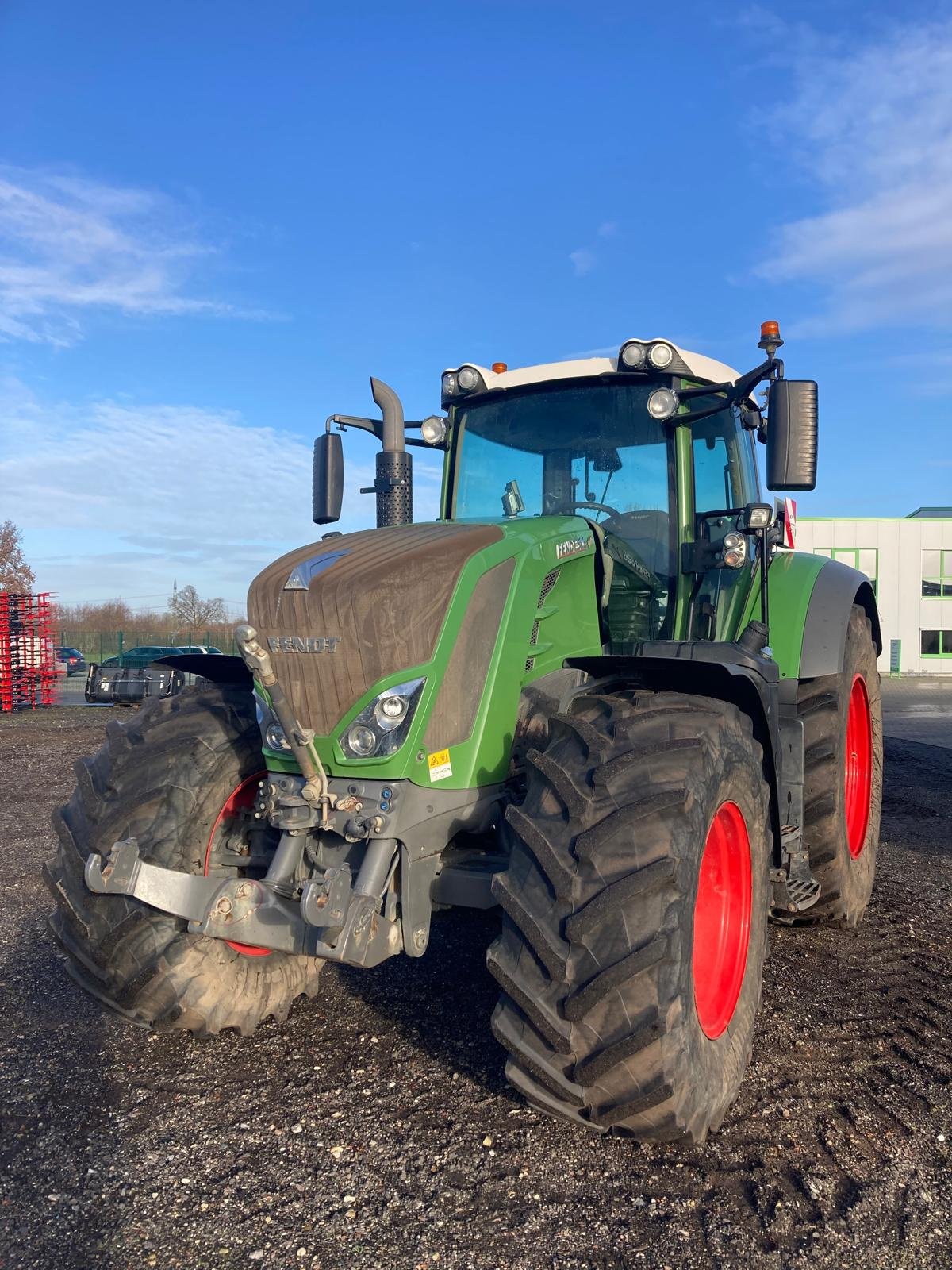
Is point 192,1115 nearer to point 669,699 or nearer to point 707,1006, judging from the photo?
point 707,1006

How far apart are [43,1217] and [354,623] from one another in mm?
1855

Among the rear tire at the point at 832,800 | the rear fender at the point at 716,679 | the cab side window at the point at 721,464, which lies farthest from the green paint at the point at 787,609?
the rear fender at the point at 716,679

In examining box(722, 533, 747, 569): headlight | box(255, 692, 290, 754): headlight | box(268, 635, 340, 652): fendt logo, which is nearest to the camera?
box(268, 635, 340, 652): fendt logo

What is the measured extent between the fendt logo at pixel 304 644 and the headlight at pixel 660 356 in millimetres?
2013

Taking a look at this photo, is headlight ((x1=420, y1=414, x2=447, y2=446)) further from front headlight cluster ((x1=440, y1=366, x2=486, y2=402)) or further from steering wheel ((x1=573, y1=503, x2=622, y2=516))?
steering wheel ((x1=573, y1=503, x2=622, y2=516))

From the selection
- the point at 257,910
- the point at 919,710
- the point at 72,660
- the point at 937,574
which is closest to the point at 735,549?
the point at 257,910

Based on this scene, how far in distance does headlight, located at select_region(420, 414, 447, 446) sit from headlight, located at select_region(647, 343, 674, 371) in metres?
1.10

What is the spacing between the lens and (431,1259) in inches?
96.5

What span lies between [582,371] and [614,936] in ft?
8.90

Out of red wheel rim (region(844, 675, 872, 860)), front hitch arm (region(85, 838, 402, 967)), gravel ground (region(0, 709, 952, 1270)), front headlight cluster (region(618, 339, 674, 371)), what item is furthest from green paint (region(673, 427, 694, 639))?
front hitch arm (region(85, 838, 402, 967))

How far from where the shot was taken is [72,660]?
39.5 metres

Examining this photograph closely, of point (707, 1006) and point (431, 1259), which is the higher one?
point (707, 1006)

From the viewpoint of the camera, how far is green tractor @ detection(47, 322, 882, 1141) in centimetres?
274

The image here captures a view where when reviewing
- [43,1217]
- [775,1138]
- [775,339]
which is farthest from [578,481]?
[43,1217]
